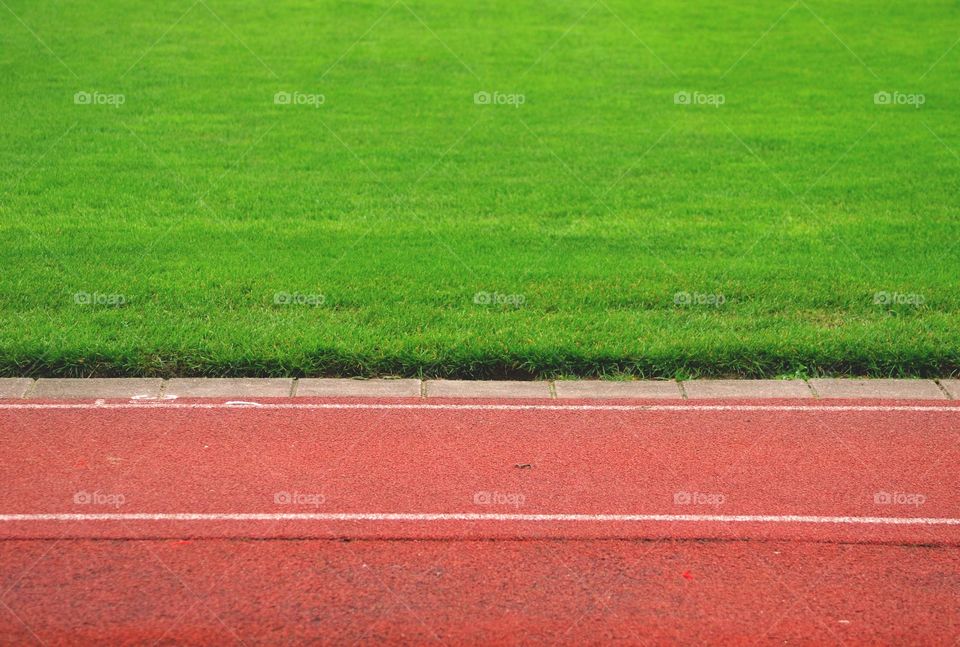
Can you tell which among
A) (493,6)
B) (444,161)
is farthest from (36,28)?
(444,161)

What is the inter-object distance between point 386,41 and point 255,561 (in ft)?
51.9

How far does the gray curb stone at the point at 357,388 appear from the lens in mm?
8500

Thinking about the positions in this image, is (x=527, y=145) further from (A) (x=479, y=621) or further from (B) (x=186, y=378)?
(A) (x=479, y=621)
